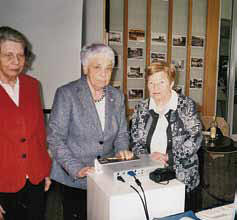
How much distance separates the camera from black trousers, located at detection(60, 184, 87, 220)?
1367 mm

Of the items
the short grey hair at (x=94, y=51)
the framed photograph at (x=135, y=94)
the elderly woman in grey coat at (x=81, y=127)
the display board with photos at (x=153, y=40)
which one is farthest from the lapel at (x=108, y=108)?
the framed photograph at (x=135, y=94)

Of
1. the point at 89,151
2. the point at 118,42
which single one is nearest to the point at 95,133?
the point at 89,151

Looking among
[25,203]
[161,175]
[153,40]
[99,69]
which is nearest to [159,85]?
[99,69]

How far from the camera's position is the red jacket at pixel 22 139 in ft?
4.45

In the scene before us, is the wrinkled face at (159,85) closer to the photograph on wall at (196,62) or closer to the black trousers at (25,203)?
the black trousers at (25,203)

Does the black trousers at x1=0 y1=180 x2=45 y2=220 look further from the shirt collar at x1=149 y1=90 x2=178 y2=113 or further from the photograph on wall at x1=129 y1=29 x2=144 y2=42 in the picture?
the photograph on wall at x1=129 y1=29 x2=144 y2=42

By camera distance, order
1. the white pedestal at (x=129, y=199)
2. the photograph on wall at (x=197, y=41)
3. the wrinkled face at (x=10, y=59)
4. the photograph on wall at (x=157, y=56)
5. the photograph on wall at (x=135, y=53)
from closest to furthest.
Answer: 1. the white pedestal at (x=129, y=199)
2. the wrinkled face at (x=10, y=59)
3. the photograph on wall at (x=135, y=53)
4. the photograph on wall at (x=157, y=56)
5. the photograph on wall at (x=197, y=41)

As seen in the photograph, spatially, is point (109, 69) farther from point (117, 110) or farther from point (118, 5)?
point (118, 5)

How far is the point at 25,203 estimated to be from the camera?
1.52 m

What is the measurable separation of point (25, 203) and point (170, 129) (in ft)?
3.04

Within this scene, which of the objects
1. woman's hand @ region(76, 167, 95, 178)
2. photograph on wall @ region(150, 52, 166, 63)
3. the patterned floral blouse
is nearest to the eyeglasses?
woman's hand @ region(76, 167, 95, 178)

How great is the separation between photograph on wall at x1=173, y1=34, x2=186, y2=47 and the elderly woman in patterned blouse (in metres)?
2.37

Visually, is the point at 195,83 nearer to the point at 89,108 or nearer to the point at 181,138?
the point at 181,138

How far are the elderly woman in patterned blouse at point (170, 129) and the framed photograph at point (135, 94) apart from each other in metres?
2.07
